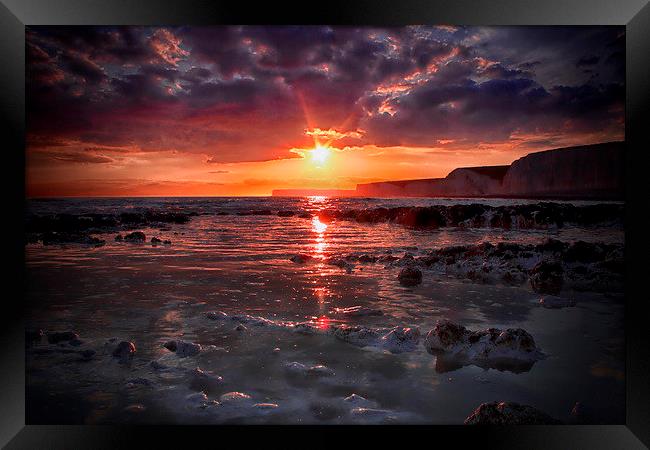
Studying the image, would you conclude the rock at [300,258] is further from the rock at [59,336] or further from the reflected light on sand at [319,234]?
the rock at [59,336]

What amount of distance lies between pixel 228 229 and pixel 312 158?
3.82m

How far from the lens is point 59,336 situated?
137 inches

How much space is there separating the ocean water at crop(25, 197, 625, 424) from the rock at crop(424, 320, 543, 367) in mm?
106

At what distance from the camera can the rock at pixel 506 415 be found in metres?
2.91

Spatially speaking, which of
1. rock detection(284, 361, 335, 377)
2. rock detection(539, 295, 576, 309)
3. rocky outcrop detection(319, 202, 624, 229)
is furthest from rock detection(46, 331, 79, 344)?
rocky outcrop detection(319, 202, 624, 229)

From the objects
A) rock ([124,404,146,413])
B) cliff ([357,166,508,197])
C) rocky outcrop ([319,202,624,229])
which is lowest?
rock ([124,404,146,413])

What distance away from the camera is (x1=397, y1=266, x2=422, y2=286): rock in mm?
4676

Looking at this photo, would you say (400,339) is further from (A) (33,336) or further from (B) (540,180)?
(A) (33,336)

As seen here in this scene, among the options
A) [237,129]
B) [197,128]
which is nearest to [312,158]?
[237,129]

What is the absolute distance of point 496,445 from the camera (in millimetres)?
2969

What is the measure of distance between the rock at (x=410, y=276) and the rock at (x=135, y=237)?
14.1ft

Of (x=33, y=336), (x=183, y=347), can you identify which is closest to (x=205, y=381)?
(x=183, y=347)

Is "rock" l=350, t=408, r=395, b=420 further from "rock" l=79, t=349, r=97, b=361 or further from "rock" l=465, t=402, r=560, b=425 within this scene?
"rock" l=79, t=349, r=97, b=361
